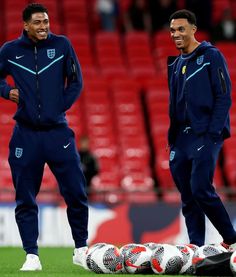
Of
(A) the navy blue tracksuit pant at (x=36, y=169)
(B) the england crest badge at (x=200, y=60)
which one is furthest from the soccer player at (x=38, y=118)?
(B) the england crest badge at (x=200, y=60)

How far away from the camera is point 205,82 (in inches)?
360

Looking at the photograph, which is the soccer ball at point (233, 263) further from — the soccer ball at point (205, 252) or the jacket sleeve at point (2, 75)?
the jacket sleeve at point (2, 75)

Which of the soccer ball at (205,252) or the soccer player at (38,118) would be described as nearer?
the soccer ball at (205,252)

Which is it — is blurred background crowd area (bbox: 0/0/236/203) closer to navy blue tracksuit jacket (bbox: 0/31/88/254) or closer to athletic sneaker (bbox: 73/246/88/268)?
athletic sneaker (bbox: 73/246/88/268)

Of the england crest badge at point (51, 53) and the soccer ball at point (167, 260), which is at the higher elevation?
the england crest badge at point (51, 53)

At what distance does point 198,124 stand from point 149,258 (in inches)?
51.0

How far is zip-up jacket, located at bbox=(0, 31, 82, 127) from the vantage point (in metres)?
9.09

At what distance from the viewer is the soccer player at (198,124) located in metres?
8.98

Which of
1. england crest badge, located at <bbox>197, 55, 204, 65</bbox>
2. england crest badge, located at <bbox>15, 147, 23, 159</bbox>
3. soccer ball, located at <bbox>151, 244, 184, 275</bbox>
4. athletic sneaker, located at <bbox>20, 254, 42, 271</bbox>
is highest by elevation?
england crest badge, located at <bbox>197, 55, 204, 65</bbox>

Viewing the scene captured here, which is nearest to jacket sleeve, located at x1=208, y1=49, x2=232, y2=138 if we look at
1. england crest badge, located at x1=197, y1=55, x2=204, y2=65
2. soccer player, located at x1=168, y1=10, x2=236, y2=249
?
soccer player, located at x1=168, y1=10, x2=236, y2=249

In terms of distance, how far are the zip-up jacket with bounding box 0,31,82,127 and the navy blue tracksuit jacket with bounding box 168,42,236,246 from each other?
933mm

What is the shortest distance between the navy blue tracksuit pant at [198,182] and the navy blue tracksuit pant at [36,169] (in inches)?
35.3

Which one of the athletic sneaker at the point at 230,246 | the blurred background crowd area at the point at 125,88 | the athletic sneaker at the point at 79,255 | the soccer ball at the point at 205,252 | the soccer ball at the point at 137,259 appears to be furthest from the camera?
the blurred background crowd area at the point at 125,88

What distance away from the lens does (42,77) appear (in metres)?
9.12
